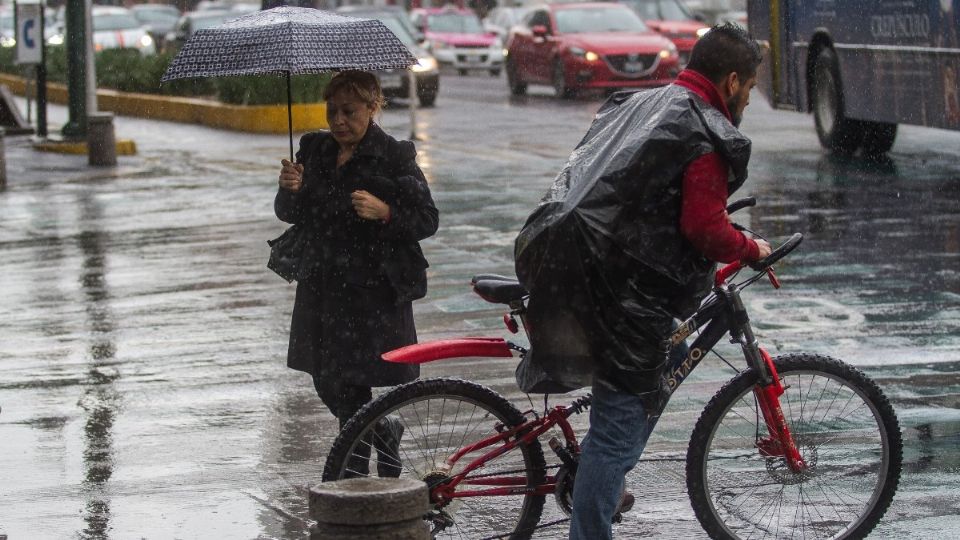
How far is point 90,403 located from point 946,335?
4.52 meters

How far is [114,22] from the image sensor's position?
41156mm

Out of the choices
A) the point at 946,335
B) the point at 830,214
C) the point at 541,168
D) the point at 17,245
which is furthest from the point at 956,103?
the point at 17,245

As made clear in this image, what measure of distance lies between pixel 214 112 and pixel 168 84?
1207mm

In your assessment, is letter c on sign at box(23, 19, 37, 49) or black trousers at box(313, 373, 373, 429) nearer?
black trousers at box(313, 373, 373, 429)

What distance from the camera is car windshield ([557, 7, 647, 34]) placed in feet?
99.0

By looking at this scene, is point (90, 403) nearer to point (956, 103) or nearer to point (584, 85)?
point (956, 103)

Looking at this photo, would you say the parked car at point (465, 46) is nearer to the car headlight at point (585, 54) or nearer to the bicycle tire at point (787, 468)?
the car headlight at point (585, 54)

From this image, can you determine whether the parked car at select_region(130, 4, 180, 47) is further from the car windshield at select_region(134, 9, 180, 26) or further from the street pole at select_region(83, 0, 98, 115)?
the street pole at select_region(83, 0, 98, 115)

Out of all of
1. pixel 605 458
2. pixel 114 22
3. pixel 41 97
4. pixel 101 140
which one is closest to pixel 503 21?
pixel 114 22

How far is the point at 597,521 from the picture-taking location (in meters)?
4.90

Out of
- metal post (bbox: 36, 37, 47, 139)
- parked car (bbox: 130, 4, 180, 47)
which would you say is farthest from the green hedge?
parked car (bbox: 130, 4, 180, 47)

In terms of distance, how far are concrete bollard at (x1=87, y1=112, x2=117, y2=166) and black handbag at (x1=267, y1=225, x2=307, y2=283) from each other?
549 inches

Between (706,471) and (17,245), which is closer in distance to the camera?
(706,471)

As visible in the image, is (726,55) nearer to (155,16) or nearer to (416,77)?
(416,77)
